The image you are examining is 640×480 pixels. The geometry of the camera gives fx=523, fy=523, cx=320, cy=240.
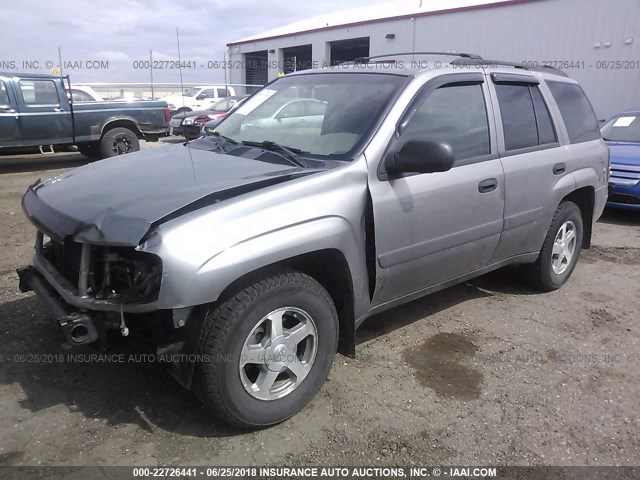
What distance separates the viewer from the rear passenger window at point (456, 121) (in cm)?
328

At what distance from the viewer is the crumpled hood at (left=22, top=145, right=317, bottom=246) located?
2.39m

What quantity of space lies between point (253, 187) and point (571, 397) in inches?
88.7

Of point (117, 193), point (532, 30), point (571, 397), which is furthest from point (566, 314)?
point (532, 30)

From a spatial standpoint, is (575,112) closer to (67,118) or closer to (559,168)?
(559,168)

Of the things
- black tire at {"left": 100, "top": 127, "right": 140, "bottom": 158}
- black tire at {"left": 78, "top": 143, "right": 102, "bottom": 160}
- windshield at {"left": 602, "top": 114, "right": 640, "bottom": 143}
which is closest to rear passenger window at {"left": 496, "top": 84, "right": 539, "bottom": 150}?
windshield at {"left": 602, "top": 114, "right": 640, "bottom": 143}

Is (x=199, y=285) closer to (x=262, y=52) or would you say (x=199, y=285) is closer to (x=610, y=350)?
(x=610, y=350)

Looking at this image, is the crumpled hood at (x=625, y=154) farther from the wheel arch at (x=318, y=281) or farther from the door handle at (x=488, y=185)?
the wheel arch at (x=318, y=281)

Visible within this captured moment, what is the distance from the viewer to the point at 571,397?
123 inches

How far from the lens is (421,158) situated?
113 inches

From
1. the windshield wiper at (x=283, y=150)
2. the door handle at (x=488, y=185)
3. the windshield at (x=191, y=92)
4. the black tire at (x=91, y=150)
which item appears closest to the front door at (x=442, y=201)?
the door handle at (x=488, y=185)

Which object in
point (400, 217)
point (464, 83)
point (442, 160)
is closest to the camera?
point (442, 160)

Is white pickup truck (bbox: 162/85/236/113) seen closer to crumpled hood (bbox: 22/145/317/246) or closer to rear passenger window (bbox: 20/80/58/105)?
rear passenger window (bbox: 20/80/58/105)

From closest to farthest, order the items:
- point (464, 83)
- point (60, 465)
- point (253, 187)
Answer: point (60, 465) → point (253, 187) → point (464, 83)

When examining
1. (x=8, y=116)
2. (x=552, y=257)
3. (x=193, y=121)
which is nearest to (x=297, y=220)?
(x=552, y=257)
